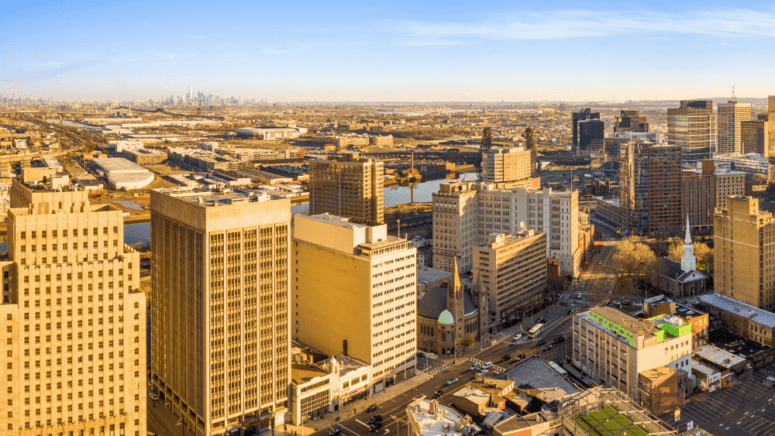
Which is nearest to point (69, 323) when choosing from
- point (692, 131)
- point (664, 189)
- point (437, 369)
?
point (437, 369)

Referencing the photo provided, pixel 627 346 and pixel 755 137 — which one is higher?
pixel 755 137

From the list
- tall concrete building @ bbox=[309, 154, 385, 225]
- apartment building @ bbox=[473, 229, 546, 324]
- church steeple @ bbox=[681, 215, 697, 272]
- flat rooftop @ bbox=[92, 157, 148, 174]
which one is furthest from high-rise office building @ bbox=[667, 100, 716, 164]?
flat rooftop @ bbox=[92, 157, 148, 174]

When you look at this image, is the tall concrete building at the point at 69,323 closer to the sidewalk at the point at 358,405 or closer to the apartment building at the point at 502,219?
the sidewalk at the point at 358,405

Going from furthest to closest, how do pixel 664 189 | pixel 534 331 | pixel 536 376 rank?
pixel 664 189
pixel 534 331
pixel 536 376

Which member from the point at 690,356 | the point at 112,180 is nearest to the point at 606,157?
the point at 112,180

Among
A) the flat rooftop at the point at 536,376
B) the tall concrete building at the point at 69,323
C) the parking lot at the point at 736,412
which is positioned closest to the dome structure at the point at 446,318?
the flat rooftop at the point at 536,376

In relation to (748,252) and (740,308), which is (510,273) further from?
(748,252)
